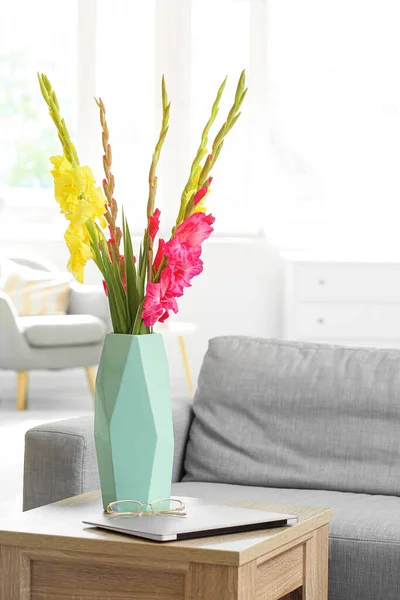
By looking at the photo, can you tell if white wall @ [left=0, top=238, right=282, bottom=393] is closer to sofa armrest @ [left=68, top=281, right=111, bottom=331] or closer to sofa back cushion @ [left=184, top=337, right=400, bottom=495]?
sofa armrest @ [left=68, top=281, right=111, bottom=331]

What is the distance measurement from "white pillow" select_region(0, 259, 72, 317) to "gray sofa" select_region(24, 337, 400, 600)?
355cm

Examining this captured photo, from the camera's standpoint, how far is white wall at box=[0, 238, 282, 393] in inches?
259

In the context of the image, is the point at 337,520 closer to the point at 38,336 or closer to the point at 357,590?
the point at 357,590

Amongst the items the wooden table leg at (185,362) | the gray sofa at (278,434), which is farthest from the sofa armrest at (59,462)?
the wooden table leg at (185,362)

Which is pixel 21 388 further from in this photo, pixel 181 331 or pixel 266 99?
pixel 266 99

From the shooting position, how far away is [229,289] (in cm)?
661

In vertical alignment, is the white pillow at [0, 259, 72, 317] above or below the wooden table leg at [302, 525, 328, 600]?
above

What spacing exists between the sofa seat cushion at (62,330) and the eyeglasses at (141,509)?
4.03 metres

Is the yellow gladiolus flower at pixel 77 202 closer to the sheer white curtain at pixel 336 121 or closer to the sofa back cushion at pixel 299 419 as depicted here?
the sofa back cushion at pixel 299 419

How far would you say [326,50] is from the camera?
6656 mm

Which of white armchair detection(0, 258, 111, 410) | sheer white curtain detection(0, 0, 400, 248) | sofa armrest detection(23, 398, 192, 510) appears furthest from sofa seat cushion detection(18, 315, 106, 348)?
sofa armrest detection(23, 398, 192, 510)

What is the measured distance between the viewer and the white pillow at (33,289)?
19.6ft

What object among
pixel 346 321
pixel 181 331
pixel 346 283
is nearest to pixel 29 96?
pixel 181 331

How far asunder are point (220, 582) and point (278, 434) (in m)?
0.94
